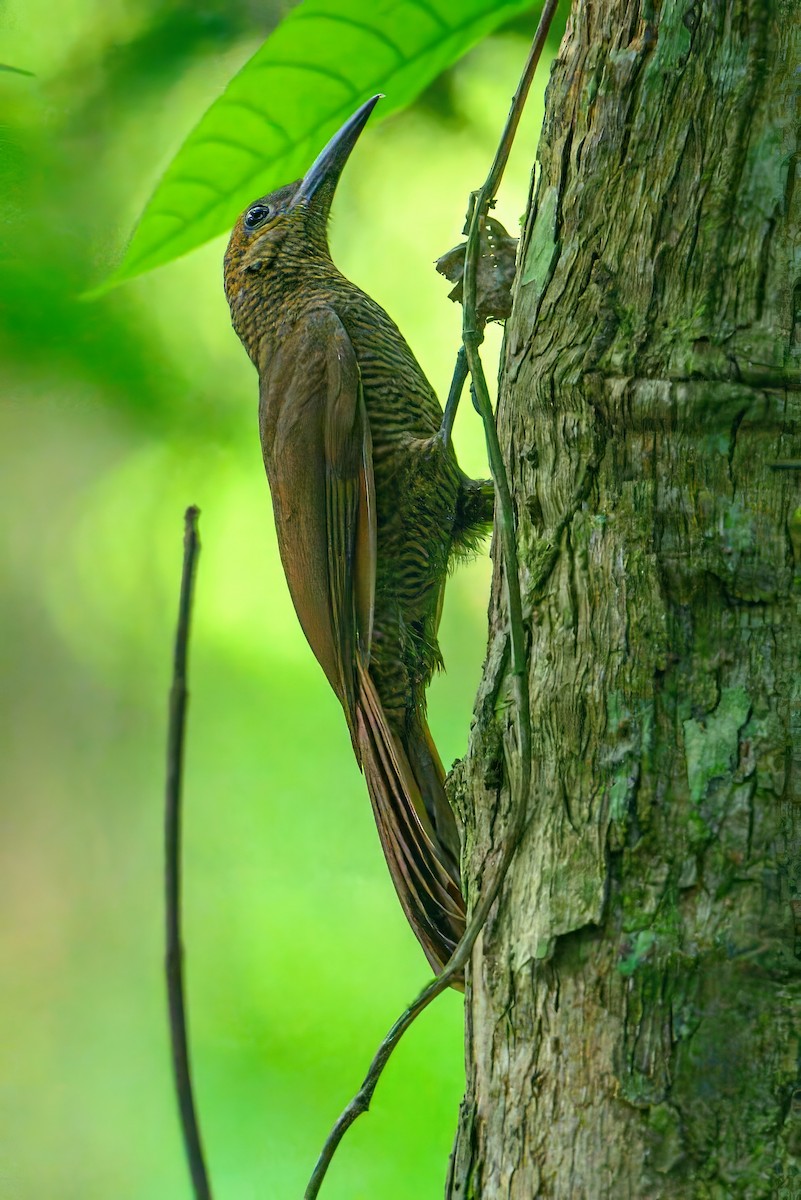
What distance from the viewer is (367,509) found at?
6.31 feet

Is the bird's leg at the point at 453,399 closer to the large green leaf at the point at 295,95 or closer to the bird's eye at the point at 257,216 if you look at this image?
the large green leaf at the point at 295,95

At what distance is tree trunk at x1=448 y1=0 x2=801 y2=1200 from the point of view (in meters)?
0.81

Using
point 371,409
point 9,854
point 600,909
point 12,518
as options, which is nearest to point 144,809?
point 9,854

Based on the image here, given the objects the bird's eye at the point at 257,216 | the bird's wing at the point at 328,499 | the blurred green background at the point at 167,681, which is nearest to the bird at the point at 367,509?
the bird's wing at the point at 328,499

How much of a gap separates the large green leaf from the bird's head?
0.81m

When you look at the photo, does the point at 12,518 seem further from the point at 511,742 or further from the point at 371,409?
the point at 511,742

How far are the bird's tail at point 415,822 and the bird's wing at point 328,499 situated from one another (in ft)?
0.27

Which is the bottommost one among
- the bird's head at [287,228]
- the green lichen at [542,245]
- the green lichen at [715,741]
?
the green lichen at [715,741]

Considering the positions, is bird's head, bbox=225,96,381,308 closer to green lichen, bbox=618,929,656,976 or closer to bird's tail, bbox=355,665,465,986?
bird's tail, bbox=355,665,465,986

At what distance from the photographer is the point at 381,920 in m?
2.61

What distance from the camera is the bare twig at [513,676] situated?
37.6 inches

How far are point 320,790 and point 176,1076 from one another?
6.25 feet

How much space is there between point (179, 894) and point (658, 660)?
46 cm

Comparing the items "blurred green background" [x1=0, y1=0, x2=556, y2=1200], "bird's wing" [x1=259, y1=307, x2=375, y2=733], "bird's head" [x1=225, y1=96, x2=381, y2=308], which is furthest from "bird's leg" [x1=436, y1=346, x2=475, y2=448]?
"bird's head" [x1=225, y1=96, x2=381, y2=308]
